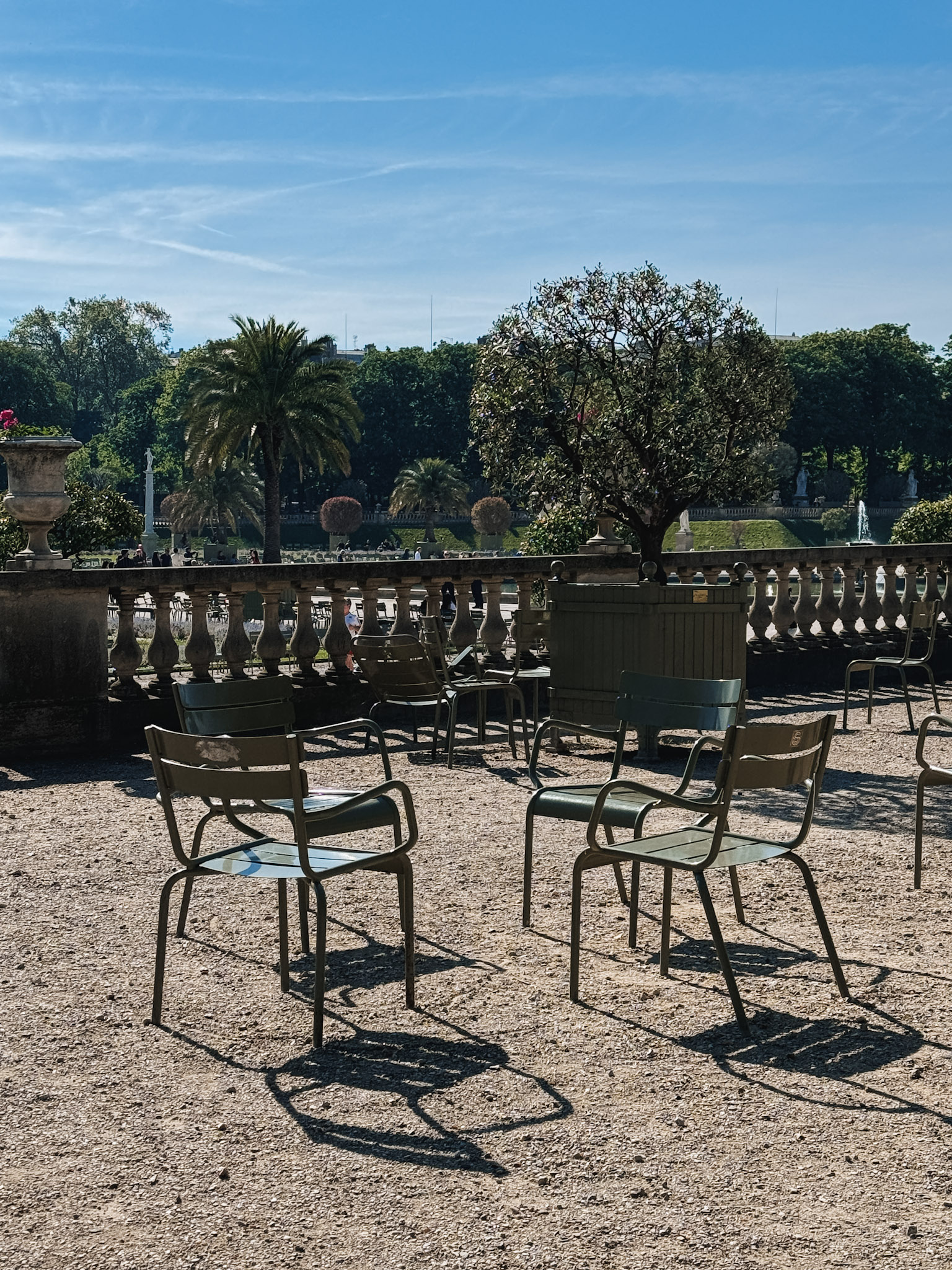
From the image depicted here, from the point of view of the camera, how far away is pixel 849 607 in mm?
13812

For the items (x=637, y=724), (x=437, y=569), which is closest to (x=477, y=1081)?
(x=637, y=724)

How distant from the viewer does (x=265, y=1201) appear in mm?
3357

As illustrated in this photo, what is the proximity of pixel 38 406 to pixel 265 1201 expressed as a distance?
9743 centimetres

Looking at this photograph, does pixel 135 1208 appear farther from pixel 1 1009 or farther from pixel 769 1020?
pixel 769 1020

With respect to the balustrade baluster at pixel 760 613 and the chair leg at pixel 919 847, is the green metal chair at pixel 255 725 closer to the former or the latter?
the chair leg at pixel 919 847

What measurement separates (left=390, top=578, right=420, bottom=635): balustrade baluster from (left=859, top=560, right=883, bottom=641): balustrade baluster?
500 centimetres

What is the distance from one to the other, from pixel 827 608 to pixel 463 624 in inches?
153

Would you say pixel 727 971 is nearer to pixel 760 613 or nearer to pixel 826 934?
pixel 826 934

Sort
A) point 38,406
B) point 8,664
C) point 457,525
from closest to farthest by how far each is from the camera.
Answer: point 8,664 → point 457,525 → point 38,406

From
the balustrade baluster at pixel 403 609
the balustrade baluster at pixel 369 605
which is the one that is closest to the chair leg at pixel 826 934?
the balustrade baluster at pixel 403 609

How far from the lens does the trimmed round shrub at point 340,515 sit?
76.7 meters

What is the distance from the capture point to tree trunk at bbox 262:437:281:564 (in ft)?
156

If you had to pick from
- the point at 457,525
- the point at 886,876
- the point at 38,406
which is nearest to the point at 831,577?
the point at 886,876

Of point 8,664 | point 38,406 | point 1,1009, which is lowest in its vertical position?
point 1,1009
